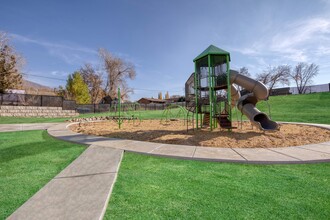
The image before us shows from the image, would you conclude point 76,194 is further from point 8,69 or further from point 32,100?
point 8,69

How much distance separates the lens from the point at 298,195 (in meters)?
2.23

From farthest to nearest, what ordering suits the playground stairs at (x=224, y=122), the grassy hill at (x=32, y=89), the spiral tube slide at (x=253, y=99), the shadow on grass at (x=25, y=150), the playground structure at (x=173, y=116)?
the grassy hill at (x=32, y=89)
the playground structure at (x=173, y=116)
the spiral tube slide at (x=253, y=99)
the playground stairs at (x=224, y=122)
the shadow on grass at (x=25, y=150)

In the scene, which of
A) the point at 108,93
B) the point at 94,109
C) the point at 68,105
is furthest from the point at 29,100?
the point at 108,93

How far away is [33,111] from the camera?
768 inches

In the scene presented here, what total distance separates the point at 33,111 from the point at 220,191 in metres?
23.0

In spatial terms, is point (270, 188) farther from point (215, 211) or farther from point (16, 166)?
point (16, 166)

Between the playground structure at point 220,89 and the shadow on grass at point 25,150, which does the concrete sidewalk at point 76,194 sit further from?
the playground structure at point 220,89

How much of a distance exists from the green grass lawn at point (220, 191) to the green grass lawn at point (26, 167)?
114 cm

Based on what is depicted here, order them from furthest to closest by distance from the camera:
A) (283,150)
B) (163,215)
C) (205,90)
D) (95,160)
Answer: (205,90), (283,150), (95,160), (163,215)

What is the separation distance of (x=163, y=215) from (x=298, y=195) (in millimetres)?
1750

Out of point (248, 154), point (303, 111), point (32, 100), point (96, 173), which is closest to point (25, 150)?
point (96, 173)

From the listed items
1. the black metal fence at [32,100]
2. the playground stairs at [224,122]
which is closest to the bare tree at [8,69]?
the black metal fence at [32,100]

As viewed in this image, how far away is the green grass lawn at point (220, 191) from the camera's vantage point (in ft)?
6.12

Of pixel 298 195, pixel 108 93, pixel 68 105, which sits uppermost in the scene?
pixel 108 93
